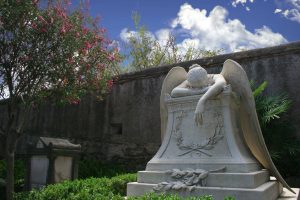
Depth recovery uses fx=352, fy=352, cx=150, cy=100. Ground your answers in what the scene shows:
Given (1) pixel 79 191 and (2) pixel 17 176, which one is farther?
(2) pixel 17 176

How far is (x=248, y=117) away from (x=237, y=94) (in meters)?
0.34

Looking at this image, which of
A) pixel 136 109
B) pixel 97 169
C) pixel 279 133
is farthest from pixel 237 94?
pixel 136 109

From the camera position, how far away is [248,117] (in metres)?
4.67

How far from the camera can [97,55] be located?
7957 millimetres

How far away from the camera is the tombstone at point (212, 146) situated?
410cm

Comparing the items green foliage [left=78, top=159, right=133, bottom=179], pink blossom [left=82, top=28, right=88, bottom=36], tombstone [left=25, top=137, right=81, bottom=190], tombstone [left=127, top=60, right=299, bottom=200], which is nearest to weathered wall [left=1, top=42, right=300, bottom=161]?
green foliage [left=78, top=159, right=133, bottom=179]

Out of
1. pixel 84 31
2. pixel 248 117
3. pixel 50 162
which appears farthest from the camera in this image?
pixel 84 31

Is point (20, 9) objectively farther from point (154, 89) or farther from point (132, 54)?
point (132, 54)

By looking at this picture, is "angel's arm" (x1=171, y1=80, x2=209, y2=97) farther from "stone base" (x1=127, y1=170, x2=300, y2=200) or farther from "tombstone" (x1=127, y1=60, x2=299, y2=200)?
"stone base" (x1=127, y1=170, x2=300, y2=200)

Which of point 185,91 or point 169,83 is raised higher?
point 169,83

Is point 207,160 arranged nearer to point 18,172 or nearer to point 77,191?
point 77,191

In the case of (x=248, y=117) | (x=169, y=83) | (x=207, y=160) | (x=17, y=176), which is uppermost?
(x=169, y=83)

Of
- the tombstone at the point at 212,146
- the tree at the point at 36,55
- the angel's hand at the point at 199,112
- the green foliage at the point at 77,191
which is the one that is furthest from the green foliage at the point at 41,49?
the angel's hand at the point at 199,112

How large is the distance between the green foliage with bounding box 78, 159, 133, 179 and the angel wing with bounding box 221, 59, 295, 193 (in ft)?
16.3
